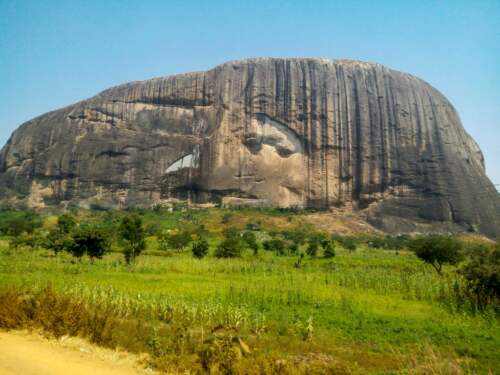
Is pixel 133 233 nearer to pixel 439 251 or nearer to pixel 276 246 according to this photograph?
pixel 276 246

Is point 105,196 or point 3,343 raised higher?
point 105,196

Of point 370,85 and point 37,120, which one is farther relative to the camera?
point 37,120

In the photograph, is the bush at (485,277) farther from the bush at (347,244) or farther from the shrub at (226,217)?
the shrub at (226,217)

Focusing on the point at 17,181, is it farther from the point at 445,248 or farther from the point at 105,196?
the point at 445,248

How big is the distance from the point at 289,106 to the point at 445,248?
36.3 meters

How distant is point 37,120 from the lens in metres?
62.7

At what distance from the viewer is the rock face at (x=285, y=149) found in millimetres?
50781

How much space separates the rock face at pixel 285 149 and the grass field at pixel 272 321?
3674 centimetres

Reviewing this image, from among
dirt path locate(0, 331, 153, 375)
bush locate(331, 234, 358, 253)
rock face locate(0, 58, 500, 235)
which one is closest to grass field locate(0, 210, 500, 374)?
dirt path locate(0, 331, 153, 375)

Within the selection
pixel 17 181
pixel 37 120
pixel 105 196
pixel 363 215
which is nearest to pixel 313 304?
pixel 363 215

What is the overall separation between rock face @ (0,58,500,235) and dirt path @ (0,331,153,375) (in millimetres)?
44050

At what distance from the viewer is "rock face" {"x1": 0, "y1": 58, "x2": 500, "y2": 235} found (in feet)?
167

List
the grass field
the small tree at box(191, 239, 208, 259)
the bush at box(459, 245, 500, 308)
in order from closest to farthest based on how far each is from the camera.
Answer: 1. the grass field
2. the bush at box(459, 245, 500, 308)
3. the small tree at box(191, 239, 208, 259)

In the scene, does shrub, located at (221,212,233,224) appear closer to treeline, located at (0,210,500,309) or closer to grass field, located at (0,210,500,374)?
treeline, located at (0,210,500,309)
